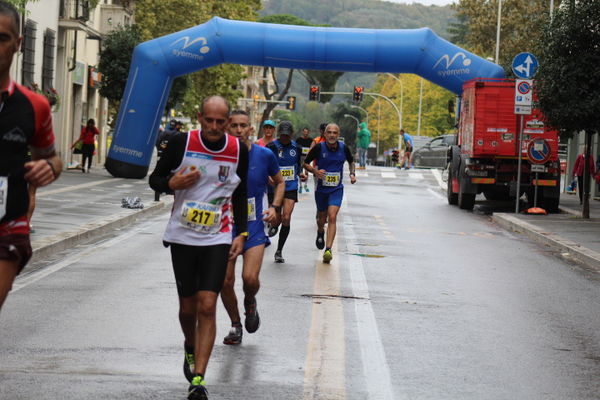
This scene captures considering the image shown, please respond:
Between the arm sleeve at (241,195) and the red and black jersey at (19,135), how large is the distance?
5.64 ft

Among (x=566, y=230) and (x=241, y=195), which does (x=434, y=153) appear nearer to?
(x=566, y=230)

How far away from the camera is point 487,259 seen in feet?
53.3

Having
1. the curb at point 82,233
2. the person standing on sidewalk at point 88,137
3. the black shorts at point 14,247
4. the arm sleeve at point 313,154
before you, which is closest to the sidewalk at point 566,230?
the arm sleeve at point 313,154

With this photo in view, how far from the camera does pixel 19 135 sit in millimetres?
4926

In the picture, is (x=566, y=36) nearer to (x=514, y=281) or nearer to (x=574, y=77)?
(x=574, y=77)

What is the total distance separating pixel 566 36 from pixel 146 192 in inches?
422

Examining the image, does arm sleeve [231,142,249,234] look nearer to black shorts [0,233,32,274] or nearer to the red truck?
black shorts [0,233,32,274]

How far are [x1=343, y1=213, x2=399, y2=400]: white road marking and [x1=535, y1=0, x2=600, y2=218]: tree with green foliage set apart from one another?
37.8 feet

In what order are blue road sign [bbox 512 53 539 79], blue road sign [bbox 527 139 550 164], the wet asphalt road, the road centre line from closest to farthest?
the wet asphalt road → blue road sign [bbox 512 53 539 79] → the road centre line → blue road sign [bbox 527 139 550 164]

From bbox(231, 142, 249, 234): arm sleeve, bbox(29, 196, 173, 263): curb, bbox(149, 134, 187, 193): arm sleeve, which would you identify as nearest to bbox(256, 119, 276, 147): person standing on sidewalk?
bbox(29, 196, 173, 263): curb

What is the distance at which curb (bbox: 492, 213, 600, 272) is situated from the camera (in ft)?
53.9

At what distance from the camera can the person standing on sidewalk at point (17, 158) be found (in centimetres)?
482

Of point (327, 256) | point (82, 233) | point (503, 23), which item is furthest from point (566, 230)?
point (503, 23)

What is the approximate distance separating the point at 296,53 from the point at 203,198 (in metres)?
24.3
